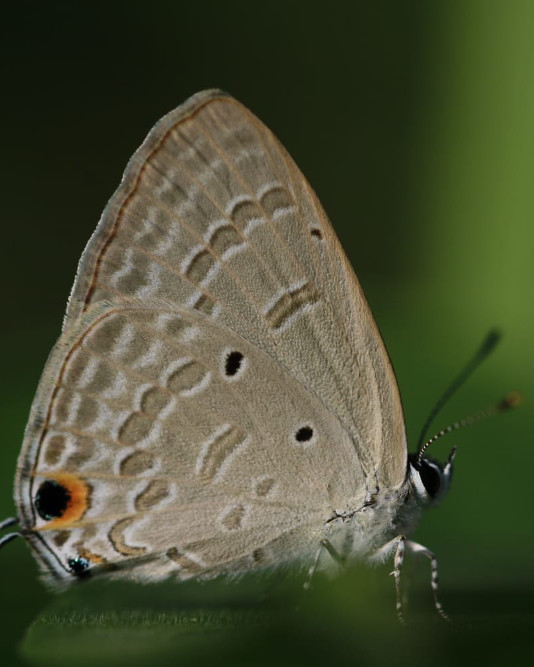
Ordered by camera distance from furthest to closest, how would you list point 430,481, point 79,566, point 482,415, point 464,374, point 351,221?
point 351,221 → point 464,374 → point 482,415 → point 430,481 → point 79,566

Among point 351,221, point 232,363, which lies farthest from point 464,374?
point 351,221

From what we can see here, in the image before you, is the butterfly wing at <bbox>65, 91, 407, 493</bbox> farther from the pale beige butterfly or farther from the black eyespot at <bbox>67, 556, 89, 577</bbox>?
the black eyespot at <bbox>67, 556, 89, 577</bbox>

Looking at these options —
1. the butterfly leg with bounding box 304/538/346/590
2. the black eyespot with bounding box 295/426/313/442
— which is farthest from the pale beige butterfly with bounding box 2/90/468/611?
the butterfly leg with bounding box 304/538/346/590

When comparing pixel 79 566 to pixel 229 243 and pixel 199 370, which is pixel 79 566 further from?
pixel 229 243

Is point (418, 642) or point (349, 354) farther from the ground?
point (349, 354)

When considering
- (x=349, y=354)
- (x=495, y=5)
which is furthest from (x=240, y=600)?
(x=495, y=5)

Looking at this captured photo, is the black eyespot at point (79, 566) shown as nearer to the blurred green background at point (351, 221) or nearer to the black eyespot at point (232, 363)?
the blurred green background at point (351, 221)

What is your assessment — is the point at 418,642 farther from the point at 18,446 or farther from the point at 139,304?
the point at 18,446
